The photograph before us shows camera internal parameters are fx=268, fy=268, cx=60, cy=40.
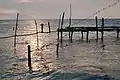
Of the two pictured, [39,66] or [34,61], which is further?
[34,61]

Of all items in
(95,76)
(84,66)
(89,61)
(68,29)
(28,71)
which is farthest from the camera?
(68,29)

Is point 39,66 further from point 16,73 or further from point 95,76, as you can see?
point 95,76

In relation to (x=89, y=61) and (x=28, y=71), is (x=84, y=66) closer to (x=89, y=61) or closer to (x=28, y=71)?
(x=89, y=61)

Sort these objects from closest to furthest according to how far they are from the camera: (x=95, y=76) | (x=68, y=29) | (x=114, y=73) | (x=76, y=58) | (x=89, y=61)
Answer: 1. (x=95, y=76)
2. (x=114, y=73)
3. (x=89, y=61)
4. (x=76, y=58)
5. (x=68, y=29)

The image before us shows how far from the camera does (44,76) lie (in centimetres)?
1619

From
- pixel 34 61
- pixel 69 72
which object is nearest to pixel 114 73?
pixel 69 72

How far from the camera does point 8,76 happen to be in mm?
16328

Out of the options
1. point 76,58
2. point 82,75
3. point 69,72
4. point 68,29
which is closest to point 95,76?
point 82,75

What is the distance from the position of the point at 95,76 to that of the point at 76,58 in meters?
7.36

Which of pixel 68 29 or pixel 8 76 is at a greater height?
pixel 68 29

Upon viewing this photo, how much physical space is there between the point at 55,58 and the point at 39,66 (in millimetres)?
3757

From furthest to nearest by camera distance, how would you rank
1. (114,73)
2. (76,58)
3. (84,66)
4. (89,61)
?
1. (76,58)
2. (89,61)
3. (84,66)
4. (114,73)

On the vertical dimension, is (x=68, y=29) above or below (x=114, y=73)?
above

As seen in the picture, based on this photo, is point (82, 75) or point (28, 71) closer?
point (82, 75)
